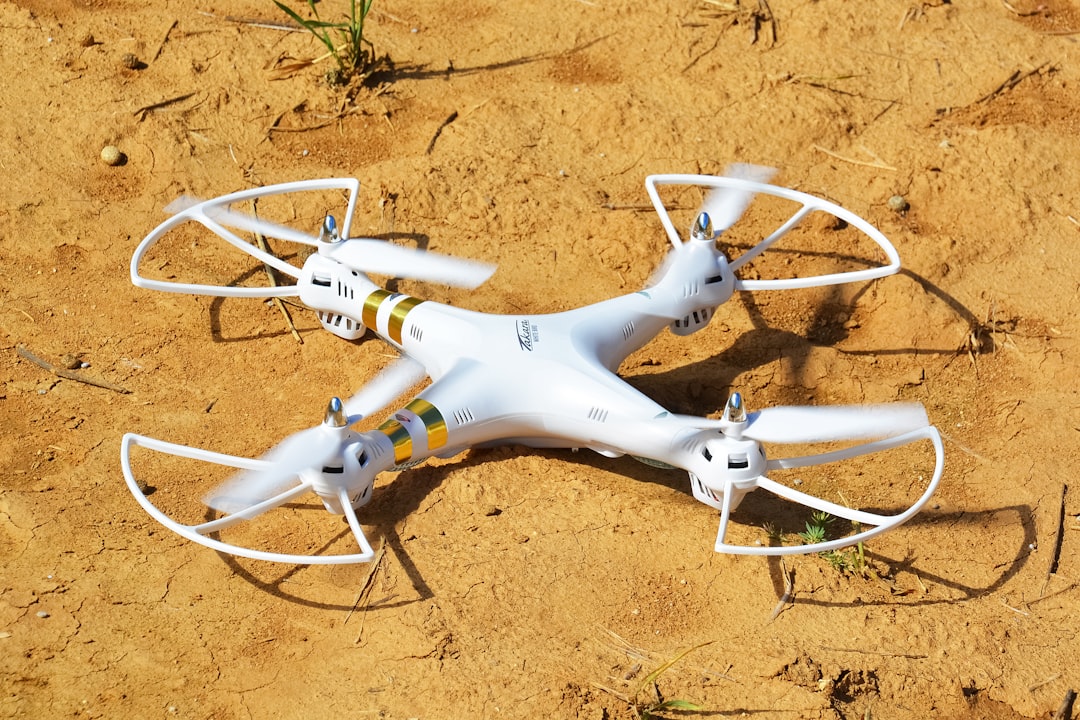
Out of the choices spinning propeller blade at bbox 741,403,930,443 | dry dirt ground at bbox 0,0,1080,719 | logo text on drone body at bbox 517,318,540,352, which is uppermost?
spinning propeller blade at bbox 741,403,930,443

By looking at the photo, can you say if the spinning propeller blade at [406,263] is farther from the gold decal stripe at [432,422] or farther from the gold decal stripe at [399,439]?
the gold decal stripe at [399,439]

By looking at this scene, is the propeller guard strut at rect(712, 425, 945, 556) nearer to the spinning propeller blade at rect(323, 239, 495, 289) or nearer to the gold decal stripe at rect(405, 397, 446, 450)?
the gold decal stripe at rect(405, 397, 446, 450)

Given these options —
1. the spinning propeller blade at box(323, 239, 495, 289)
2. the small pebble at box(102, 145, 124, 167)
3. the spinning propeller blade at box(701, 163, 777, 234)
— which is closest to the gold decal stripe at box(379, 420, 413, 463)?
the spinning propeller blade at box(323, 239, 495, 289)

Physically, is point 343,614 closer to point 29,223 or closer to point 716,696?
point 716,696

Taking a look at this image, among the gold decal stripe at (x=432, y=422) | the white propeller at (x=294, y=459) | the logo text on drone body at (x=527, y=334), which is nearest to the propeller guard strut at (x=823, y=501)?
the logo text on drone body at (x=527, y=334)

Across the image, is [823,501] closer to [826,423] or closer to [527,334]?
[826,423]

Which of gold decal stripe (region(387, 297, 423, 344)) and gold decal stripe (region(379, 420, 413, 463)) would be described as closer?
gold decal stripe (region(379, 420, 413, 463))
